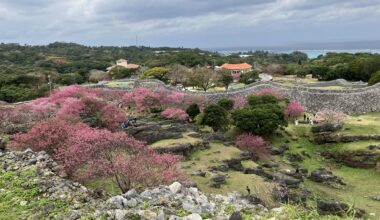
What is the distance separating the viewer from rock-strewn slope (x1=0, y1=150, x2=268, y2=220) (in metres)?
9.81

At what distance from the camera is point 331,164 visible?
35.9 m

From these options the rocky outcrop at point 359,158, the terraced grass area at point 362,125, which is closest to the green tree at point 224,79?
the terraced grass area at point 362,125

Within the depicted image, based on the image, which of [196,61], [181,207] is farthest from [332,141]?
[196,61]

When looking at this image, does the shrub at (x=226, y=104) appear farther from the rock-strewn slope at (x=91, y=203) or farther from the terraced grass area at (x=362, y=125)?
the rock-strewn slope at (x=91, y=203)

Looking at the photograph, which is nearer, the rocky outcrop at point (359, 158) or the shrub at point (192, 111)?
the rocky outcrop at point (359, 158)

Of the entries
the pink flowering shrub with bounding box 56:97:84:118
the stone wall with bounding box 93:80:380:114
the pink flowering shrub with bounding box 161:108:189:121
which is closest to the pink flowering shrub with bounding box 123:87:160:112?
the pink flowering shrub with bounding box 161:108:189:121

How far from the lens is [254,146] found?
3409cm

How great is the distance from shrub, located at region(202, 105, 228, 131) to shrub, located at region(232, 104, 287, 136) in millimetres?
1079

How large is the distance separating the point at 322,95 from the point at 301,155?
49.1ft

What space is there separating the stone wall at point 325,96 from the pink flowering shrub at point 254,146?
1619 centimetres

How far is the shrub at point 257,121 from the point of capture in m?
36.9

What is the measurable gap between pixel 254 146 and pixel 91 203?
79.5ft

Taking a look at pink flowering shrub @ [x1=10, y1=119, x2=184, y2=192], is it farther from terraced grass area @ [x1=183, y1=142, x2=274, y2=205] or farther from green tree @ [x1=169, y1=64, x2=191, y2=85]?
green tree @ [x1=169, y1=64, x2=191, y2=85]

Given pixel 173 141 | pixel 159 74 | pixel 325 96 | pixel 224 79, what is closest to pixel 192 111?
pixel 173 141
